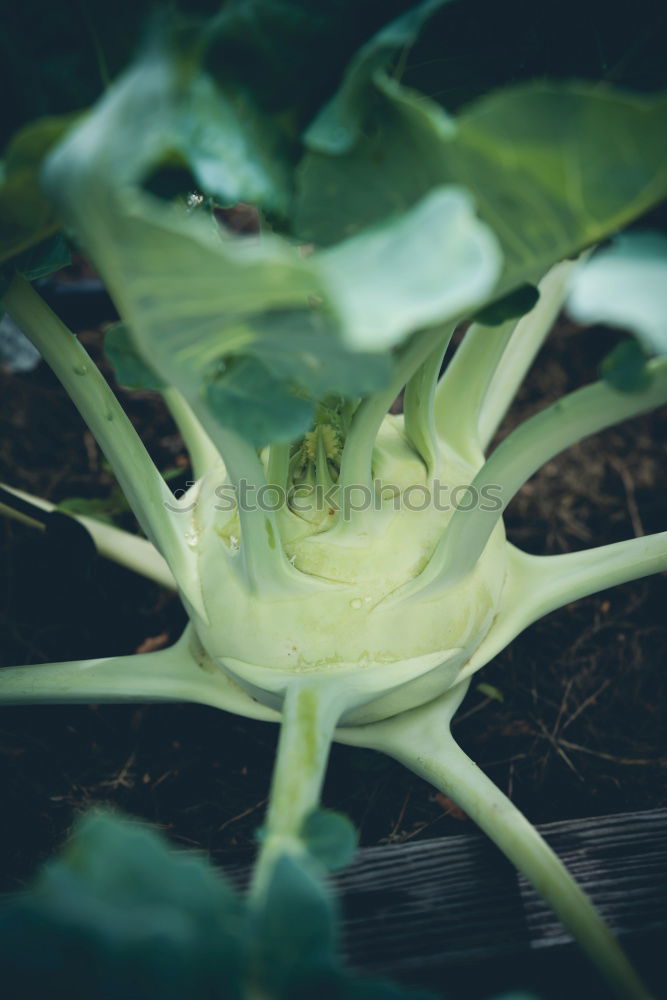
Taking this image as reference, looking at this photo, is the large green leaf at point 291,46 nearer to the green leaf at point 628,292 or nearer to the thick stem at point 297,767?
the green leaf at point 628,292

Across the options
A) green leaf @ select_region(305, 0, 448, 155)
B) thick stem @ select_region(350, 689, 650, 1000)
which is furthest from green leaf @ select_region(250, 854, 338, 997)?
green leaf @ select_region(305, 0, 448, 155)

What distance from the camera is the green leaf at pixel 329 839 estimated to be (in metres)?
0.55

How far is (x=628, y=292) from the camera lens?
44 cm

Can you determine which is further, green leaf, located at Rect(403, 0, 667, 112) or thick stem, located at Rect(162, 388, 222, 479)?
thick stem, located at Rect(162, 388, 222, 479)

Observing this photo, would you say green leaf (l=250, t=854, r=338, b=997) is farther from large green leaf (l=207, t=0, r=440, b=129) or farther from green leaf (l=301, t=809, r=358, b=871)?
large green leaf (l=207, t=0, r=440, b=129)

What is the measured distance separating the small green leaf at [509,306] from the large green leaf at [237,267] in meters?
0.13

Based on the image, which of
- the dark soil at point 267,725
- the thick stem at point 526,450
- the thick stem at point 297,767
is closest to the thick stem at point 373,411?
the thick stem at point 526,450

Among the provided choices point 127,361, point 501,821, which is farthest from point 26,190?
point 501,821

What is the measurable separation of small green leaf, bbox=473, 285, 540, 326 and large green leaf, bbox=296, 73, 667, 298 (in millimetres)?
56

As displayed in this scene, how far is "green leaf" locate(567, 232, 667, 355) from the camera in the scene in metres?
Answer: 0.43

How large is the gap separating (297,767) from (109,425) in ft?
1.24

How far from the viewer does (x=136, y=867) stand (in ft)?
1.49

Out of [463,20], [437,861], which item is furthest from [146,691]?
[463,20]

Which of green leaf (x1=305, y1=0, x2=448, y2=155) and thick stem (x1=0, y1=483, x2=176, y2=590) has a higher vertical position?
green leaf (x1=305, y1=0, x2=448, y2=155)
